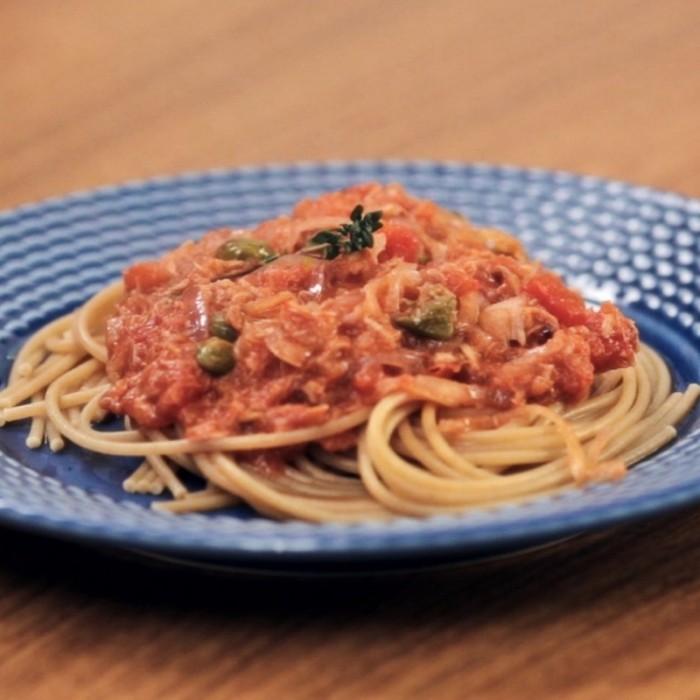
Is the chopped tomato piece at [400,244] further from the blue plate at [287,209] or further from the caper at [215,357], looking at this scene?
the blue plate at [287,209]

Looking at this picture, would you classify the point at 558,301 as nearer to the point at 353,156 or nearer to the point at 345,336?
the point at 345,336

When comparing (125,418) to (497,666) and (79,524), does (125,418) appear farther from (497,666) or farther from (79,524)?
(497,666)

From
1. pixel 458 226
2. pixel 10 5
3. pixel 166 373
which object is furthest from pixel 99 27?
pixel 166 373

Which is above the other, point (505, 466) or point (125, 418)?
point (125, 418)

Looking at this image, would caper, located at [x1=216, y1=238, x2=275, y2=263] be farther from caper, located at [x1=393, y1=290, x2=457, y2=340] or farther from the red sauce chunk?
caper, located at [x1=393, y1=290, x2=457, y2=340]

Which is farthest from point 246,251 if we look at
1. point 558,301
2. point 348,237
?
point 558,301
